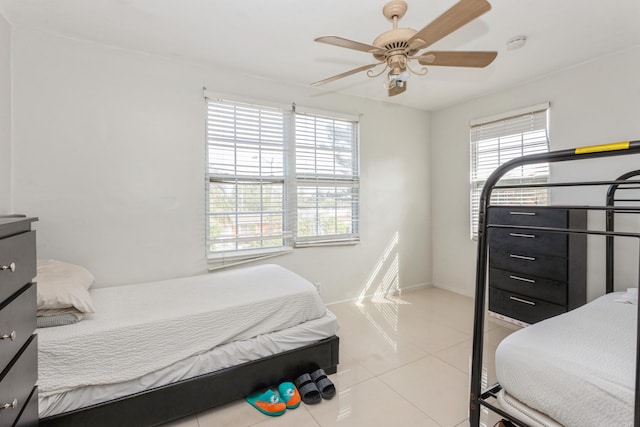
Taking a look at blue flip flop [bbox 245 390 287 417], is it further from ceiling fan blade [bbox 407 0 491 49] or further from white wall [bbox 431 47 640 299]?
white wall [bbox 431 47 640 299]

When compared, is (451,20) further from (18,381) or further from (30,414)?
(30,414)

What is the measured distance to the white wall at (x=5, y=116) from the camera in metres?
1.95

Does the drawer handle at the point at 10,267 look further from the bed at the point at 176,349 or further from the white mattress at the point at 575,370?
the white mattress at the point at 575,370

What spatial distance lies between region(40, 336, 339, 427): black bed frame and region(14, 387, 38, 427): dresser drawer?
28cm

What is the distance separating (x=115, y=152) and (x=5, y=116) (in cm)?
63

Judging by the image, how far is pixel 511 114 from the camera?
10.6 ft

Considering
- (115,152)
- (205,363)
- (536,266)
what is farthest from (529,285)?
(115,152)

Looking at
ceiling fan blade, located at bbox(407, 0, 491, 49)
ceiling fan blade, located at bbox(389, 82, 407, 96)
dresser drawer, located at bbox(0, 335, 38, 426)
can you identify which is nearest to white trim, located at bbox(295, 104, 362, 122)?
ceiling fan blade, located at bbox(389, 82, 407, 96)

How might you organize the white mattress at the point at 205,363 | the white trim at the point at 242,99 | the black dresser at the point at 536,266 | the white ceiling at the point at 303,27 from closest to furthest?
the white mattress at the point at 205,363, the white ceiling at the point at 303,27, the black dresser at the point at 536,266, the white trim at the point at 242,99

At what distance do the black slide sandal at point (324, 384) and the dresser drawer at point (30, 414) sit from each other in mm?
1367

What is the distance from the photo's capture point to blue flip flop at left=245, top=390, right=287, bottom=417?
1.74m

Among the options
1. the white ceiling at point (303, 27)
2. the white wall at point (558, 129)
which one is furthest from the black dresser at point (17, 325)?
the white wall at point (558, 129)

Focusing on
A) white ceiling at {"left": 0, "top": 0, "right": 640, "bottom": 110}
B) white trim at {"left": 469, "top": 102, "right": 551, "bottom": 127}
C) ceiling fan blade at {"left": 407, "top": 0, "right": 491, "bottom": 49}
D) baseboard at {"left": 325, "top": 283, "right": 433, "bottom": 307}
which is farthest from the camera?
baseboard at {"left": 325, "top": 283, "right": 433, "bottom": 307}

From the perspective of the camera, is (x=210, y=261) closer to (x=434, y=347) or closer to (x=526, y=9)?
(x=434, y=347)
